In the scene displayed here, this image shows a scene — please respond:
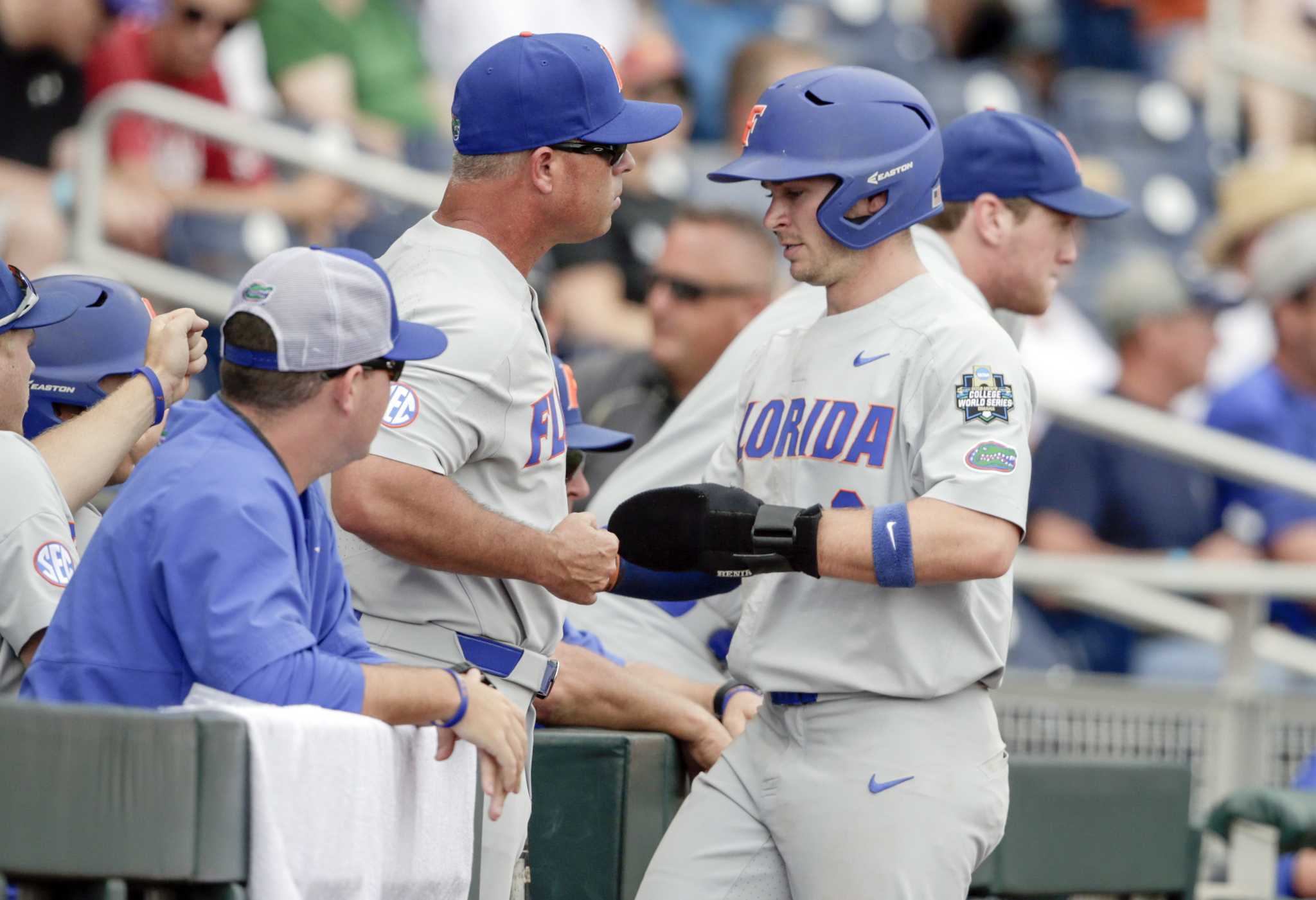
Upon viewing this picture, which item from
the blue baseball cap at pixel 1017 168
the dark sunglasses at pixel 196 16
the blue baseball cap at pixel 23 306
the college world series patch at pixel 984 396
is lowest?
the college world series patch at pixel 984 396

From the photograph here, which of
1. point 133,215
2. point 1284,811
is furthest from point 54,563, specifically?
point 133,215

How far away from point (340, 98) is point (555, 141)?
4855 mm

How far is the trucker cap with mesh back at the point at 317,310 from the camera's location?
2701mm

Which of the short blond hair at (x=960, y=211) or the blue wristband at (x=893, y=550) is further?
the short blond hair at (x=960, y=211)

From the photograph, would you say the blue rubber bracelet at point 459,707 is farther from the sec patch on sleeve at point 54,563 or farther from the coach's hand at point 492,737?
the sec patch on sleeve at point 54,563

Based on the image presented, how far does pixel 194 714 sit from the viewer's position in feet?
7.96

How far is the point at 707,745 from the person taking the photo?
3949 mm

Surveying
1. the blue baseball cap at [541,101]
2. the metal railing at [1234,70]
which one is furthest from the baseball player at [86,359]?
the metal railing at [1234,70]

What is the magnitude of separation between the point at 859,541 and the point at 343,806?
0.97m

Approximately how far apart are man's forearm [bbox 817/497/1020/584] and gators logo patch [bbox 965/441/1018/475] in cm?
8

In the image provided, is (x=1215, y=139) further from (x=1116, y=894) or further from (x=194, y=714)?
(x=194, y=714)

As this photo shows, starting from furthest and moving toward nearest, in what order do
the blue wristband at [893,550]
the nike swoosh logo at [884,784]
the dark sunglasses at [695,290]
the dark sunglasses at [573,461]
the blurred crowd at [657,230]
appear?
1. the blurred crowd at [657,230]
2. the dark sunglasses at [695,290]
3. the dark sunglasses at [573,461]
4. the nike swoosh logo at [884,784]
5. the blue wristband at [893,550]

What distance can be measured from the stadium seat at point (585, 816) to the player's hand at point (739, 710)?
313 mm

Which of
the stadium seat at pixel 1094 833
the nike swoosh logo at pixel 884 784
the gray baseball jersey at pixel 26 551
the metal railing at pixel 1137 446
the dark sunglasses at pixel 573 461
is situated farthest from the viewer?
the metal railing at pixel 1137 446
